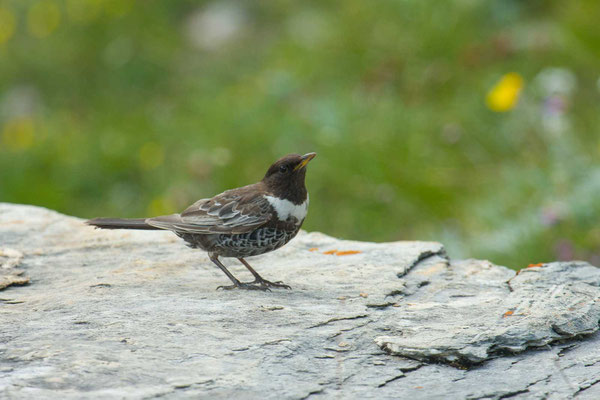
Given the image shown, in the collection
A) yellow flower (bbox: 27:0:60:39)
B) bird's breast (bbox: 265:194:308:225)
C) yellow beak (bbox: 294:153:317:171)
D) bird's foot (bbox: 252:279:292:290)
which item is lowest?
bird's foot (bbox: 252:279:292:290)

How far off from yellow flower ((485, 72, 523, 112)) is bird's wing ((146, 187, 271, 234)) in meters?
3.25

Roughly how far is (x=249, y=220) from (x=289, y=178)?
12.8 inches

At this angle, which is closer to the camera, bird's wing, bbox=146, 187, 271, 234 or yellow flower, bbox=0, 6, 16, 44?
bird's wing, bbox=146, 187, 271, 234

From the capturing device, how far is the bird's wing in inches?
175

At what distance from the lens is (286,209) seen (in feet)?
14.6

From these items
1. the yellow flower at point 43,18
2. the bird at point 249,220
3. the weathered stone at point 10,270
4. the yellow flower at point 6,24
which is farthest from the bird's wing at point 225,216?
the yellow flower at point 6,24

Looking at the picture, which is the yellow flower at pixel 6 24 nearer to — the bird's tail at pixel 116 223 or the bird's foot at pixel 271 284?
the bird's tail at pixel 116 223

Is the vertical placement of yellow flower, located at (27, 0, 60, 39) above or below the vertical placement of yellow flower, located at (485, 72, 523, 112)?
above

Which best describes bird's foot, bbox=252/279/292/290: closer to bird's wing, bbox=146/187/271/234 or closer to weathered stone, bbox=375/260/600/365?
bird's wing, bbox=146/187/271/234

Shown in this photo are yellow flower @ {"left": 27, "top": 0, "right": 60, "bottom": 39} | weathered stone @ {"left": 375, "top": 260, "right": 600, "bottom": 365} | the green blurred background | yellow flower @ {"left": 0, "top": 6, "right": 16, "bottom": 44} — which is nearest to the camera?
weathered stone @ {"left": 375, "top": 260, "right": 600, "bottom": 365}

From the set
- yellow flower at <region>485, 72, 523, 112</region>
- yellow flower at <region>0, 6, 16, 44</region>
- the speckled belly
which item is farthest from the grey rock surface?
yellow flower at <region>0, 6, 16, 44</region>

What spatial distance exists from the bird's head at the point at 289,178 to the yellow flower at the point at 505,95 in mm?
3108

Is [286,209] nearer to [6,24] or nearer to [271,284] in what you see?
[271,284]

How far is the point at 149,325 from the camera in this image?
3.53 metres
